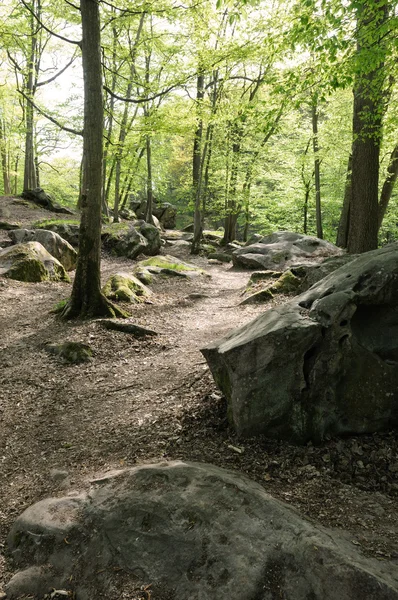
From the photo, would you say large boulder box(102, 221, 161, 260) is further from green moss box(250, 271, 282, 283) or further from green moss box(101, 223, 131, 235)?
green moss box(250, 271, 282, 283)

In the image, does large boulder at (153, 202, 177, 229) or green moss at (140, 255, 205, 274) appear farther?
large boulder at (153, 202, 177, 229)

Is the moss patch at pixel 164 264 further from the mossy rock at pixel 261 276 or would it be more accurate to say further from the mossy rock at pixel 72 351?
the mossy rock at pixel 72 351

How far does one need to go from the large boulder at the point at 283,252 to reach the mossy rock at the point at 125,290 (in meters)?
5.96

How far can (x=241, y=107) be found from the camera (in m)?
10.0

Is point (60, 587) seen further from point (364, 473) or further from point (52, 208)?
point (52, 208)

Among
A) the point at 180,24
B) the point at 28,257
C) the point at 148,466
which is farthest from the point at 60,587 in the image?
the point at 180,24

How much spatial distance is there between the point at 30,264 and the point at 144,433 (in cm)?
791

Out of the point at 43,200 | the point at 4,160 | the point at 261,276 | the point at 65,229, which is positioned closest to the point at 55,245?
the point at 65,229

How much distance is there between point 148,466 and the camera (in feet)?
11.2

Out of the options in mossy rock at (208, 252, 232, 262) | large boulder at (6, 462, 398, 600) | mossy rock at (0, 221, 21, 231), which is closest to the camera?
large boulder at (6, 462, 398, 600)

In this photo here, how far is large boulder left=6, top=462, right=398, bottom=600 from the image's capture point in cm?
229

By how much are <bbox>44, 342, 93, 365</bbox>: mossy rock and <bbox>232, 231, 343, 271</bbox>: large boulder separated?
906cm

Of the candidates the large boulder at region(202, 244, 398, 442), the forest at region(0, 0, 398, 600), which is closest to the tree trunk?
the forest at region(0, 0, 398, 600)

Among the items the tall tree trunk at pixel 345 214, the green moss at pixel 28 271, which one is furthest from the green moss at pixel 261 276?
the green moss at pixel 28 271
